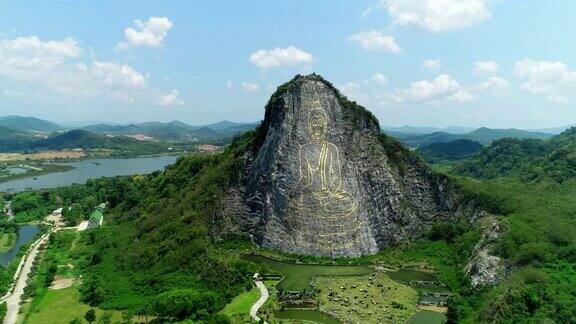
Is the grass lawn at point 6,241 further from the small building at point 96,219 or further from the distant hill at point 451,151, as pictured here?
the distant hill at point 451,151

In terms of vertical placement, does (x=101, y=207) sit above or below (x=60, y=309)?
above

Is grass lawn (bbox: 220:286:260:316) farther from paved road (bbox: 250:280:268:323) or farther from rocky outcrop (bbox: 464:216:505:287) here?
rocky outcrop (bbox: 464:216:505:287)

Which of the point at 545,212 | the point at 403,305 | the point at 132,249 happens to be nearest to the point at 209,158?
the point at 132,249

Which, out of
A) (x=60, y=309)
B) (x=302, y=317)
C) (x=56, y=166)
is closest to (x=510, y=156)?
(x=302, y=317)

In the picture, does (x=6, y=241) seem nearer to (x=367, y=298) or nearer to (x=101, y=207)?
(x=101, y=207)

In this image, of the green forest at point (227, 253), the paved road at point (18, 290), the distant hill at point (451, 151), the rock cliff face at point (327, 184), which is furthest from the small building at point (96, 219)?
the distant hill at point (451, 151)
